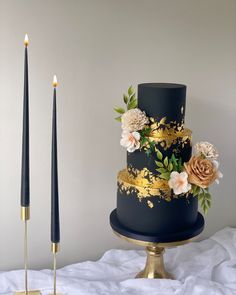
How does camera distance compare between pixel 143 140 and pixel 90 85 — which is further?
pixel 90 85

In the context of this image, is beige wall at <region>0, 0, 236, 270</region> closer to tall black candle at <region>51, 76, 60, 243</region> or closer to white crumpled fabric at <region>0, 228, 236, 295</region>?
white crumpled fabric at <region>0, 228, 236, 295</region>

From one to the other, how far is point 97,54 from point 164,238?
19.3 inches

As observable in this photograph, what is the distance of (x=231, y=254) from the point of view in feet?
3.54

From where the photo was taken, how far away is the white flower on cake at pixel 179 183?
2.83 ft

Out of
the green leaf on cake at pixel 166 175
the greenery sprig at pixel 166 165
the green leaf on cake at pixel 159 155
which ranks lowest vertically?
the green leaf on cake at pixel 166 175

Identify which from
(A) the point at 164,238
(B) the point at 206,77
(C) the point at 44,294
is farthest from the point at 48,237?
(B) the point at 206,77

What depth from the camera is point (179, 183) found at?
2.85 feet

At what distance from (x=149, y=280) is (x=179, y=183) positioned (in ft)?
0.83

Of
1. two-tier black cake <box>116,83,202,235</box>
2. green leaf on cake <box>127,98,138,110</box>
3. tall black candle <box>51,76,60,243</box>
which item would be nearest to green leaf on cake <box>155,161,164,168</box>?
two-tier black cake <box>116,83,202,235</box>

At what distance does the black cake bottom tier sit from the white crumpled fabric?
14cm

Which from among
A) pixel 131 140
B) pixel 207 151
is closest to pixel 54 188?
pixel 131 140

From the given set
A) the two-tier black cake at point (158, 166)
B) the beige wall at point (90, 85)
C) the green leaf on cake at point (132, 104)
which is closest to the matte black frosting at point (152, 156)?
the two-tier black cake at point (158, 166)

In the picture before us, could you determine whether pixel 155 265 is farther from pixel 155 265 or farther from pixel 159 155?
pixel 159 155

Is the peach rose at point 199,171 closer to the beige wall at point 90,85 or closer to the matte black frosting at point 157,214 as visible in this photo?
the matte black frosting at point 157,214
